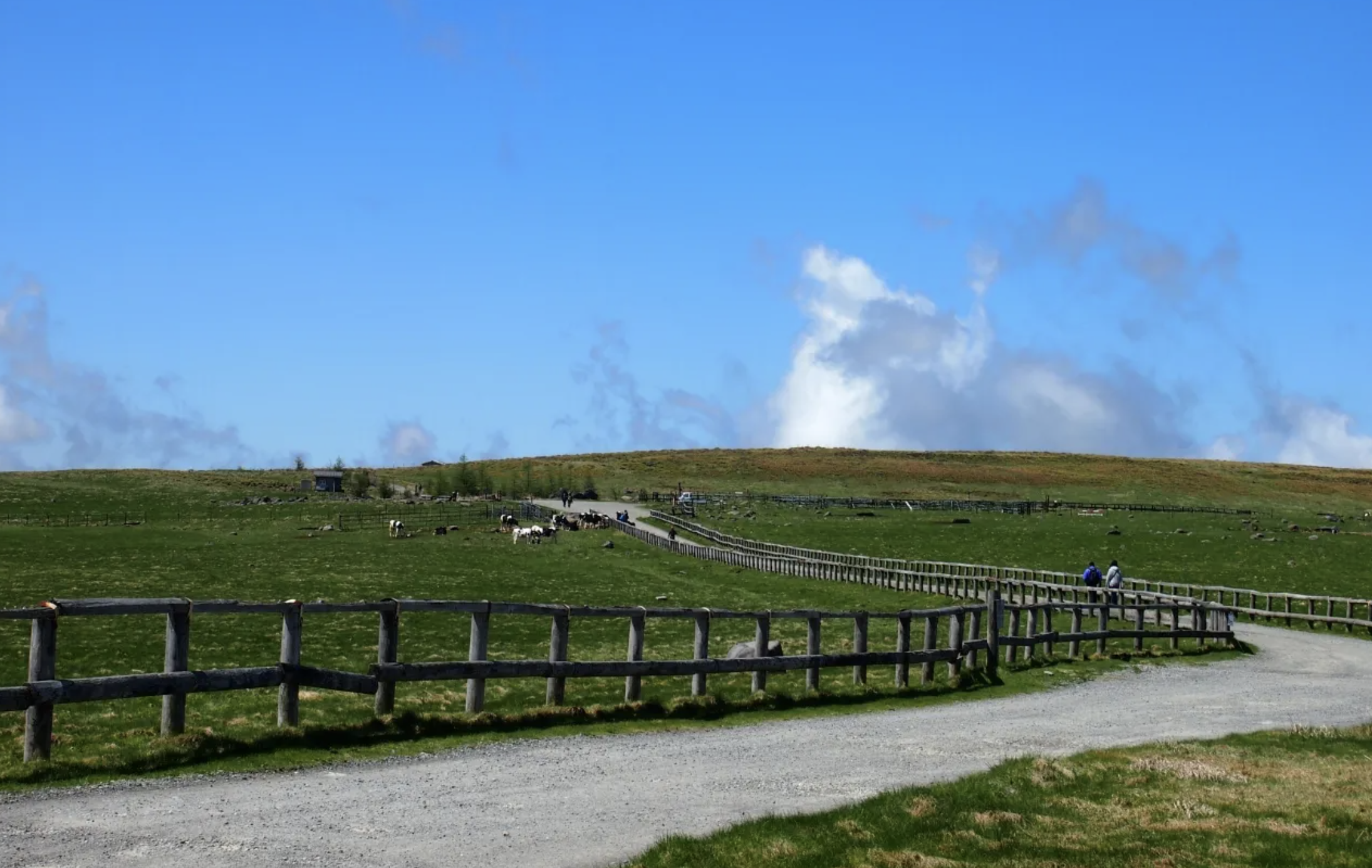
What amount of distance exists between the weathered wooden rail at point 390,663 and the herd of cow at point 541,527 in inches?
2570

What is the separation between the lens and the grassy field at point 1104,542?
61969mm

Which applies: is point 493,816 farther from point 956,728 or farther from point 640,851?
point 956,728

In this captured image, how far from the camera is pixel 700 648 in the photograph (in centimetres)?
2000

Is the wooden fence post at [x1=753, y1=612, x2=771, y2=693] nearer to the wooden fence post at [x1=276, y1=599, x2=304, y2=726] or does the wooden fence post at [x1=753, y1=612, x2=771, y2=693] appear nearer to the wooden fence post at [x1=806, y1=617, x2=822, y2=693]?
Result: the wooden fence post at [x1=806, y1=617, x2=822, y2=693]

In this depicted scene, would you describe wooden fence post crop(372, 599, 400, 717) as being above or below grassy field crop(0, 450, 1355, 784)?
above

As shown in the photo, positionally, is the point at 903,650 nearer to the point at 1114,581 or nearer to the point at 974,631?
the point at 974,631

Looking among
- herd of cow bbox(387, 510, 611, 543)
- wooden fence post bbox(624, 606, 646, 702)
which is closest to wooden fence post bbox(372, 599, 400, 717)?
wooden fence post bbox(624, 606, 646, 702)

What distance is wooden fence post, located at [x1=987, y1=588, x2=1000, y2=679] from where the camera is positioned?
83.6 feet

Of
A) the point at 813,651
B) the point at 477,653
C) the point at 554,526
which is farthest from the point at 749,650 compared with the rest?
the point at 554,526

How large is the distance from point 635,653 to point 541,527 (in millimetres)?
74680

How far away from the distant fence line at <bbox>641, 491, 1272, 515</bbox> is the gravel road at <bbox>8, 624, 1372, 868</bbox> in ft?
376

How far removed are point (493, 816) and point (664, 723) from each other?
20.0 feet

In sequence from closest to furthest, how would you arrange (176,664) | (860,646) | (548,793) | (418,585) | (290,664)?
(548,793) < (176,664) < (290,664) < (860,646) < (418,585)

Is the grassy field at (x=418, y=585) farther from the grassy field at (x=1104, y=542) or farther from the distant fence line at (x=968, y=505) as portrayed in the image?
the distant fence line at (x=968, y=505)
